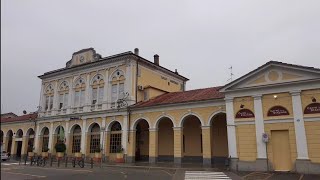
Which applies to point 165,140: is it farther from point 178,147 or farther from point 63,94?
point 63,94

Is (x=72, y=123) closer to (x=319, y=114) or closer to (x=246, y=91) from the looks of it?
(x=246, y=91)

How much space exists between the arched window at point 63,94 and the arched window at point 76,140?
12.2 feet

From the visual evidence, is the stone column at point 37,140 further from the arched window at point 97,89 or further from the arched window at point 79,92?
the arched window at point 97,89

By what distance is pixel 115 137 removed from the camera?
31.3 metres

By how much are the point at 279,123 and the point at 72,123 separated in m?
23.8

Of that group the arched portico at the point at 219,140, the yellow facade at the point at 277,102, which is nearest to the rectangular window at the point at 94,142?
the arched portico at the point at 219,140

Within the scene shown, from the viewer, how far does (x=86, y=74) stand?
35.4m

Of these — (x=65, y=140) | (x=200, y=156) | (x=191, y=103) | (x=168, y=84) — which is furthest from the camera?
(x=168, y=84)

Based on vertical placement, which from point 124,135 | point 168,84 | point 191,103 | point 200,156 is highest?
point 168,84

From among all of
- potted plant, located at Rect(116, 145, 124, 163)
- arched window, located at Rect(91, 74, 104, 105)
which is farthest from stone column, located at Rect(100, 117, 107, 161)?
arched window, located at Rect(91, 74, 104, 105)

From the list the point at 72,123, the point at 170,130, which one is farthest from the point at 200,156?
the point at 72,123

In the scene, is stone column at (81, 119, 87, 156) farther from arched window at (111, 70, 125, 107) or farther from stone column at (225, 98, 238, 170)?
stone column at (225, 98, 238, 170)

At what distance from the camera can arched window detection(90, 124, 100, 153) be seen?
32469 mm

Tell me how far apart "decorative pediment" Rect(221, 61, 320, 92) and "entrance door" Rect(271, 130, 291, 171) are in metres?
3.37
